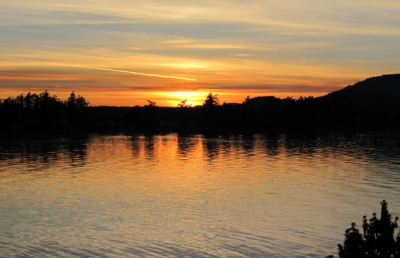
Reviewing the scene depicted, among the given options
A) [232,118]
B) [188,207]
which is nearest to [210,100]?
[232,118]

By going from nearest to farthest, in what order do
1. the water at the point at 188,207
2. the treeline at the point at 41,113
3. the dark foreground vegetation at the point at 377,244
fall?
1. the dark foreground vegetation at the point at 377,244
2. the water at the point at 188,207
3. the treeline at the point at 41,113

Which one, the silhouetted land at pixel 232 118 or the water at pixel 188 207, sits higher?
the silhouetted land at pixel 232 118

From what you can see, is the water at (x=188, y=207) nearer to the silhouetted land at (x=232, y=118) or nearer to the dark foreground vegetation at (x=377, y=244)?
the dark foreground vegetation at (x=377, y=244)

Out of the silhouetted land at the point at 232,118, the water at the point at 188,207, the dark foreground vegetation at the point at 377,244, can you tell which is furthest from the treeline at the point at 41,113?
the dark foreground vegetation at the point at 377,244

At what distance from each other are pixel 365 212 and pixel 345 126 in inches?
5000

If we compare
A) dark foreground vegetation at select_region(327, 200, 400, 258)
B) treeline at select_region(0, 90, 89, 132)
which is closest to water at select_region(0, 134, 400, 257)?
dark foreground vegetation at select_region(327, 200, 400, 258)

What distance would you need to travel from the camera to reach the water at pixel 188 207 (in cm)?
1650

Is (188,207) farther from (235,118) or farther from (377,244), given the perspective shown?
(235,118)

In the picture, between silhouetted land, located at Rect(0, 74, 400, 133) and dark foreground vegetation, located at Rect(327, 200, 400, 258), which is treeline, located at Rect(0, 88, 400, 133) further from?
dark foreground vegetation, located at Rect(327, 200, 400, 258)

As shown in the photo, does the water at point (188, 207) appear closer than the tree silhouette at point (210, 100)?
Yes

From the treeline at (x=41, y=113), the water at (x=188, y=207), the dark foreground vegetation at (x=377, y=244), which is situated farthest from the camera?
the treeline at (x=41, y=113)

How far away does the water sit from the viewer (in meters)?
16.5

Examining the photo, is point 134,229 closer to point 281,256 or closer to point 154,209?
point 154,209

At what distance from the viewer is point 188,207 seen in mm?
23172
